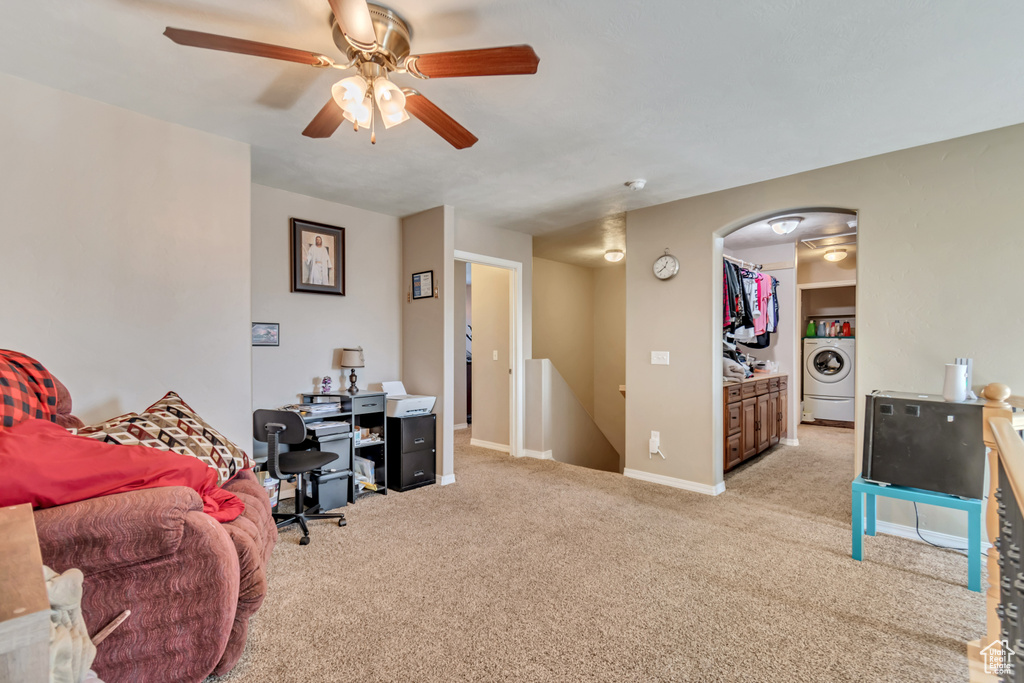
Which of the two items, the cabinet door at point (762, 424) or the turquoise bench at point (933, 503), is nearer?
the turquoise bench at point (933, 503)

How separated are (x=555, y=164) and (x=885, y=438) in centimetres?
251

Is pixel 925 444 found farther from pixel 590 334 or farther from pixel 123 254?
pixel 590 334

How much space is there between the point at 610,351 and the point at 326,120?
6026 millimetres

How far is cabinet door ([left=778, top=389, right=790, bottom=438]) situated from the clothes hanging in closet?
0.63m

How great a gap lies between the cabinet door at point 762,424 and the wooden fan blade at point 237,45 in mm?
4795

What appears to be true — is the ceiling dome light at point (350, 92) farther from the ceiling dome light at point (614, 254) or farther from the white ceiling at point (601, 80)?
the ceiling dome light at point (614, 254)

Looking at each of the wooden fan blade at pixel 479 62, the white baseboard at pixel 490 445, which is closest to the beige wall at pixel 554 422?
the white baseboard at pixel 490 445

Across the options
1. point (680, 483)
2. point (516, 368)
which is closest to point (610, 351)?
point (516, 368)

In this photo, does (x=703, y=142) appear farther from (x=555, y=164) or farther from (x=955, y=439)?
(x=955, y=439)

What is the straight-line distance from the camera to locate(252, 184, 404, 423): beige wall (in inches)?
142

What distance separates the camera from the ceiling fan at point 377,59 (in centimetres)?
154

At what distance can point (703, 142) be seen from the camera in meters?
2.81

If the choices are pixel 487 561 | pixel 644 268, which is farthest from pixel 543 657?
pixel 644 268

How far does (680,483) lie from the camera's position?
12.9 feet
